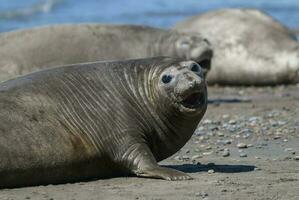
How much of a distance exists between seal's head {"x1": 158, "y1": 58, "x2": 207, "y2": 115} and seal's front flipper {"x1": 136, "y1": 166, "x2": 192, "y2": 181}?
53cm

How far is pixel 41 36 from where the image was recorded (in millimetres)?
12383

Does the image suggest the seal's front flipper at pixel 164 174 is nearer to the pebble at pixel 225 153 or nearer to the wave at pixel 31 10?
the pebble at pixel 225 153

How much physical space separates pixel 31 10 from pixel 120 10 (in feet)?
8.46

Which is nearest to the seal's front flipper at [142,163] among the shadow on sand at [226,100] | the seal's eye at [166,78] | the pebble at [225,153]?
the seal's eye at [166,78]

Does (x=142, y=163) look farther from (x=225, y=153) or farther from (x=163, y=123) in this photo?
(x=225, y=153)

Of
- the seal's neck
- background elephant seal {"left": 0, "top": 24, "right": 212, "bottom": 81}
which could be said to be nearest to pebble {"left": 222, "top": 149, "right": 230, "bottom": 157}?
the seal's neck

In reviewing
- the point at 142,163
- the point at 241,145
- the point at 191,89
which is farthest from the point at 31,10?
the point at 142,163

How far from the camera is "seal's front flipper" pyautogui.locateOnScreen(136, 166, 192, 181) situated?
23.4 ft

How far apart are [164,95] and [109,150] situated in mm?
628

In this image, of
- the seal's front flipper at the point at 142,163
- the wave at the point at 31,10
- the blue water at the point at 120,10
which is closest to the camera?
the seal's front flipper at the point at 142,163

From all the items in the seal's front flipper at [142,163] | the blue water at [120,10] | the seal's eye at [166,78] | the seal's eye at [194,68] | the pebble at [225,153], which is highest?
the blue water at [120,10]

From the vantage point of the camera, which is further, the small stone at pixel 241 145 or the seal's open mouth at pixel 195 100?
the small stone at pixel 241 145

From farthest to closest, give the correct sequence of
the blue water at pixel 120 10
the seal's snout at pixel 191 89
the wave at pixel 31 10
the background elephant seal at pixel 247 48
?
1. the wave at pixel 31 10
2. the blue water at pixel 120 10
3. the background elephant seal at pixel 247 48
4. the seal's snout at pixel 191 89

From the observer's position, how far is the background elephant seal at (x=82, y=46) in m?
12.1
